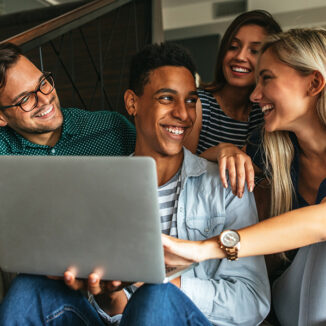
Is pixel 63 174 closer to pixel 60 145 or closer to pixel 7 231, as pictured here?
pixel 7 231

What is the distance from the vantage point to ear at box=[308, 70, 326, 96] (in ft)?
4.48

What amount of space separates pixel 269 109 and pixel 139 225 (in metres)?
0.83

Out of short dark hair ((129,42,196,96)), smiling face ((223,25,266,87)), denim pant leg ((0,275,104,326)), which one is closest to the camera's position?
denim pant leg ((0,275,104,326))

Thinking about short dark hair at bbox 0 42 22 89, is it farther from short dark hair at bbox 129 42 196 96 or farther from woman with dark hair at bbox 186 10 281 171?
woman with dark hair at bbox 186 10 281 171

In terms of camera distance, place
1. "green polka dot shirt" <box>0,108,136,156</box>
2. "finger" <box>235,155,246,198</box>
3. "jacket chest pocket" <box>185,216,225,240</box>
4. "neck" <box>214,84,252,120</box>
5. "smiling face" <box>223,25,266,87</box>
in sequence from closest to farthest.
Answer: "finger" <box>235,155,246,198</box>
"jacket chest pocket" <box>185,216,225,240</box>
"green polka dot shirt" <box>0,108,136,156</box>
"smiling face" <box>223,25,266,87</box>
"neck" <box>214,84,252,120</box>

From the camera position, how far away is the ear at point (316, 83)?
1.36 m

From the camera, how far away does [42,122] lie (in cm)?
166

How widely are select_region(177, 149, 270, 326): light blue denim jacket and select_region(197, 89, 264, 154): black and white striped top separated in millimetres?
553

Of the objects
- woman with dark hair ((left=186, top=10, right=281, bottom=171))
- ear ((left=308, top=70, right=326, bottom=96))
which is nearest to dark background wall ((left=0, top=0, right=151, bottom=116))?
woman with dark hair ((left=186, top=10, right=281, bottom=171))

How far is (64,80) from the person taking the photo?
335 centimetres

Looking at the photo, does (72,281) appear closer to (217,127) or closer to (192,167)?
(192,167)

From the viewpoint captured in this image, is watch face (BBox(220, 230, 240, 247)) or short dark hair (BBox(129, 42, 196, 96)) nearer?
watch face (BBox(220, 230, 240, 247))

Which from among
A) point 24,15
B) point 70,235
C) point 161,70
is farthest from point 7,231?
point 24,15

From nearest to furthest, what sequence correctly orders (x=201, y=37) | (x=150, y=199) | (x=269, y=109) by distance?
(x=150, y=199) → (x=269, y=109) → (x=201, y=37)
